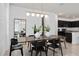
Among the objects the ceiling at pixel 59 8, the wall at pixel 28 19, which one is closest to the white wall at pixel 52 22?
the wall at pixel 28 19

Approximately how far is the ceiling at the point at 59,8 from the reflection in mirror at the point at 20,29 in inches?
14.6

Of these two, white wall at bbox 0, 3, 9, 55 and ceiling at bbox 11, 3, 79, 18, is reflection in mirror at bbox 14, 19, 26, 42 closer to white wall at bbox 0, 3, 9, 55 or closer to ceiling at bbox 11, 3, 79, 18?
white wall at bbox 0, 3, 9, 55

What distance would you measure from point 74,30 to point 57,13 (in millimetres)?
615

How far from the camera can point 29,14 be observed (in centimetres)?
241

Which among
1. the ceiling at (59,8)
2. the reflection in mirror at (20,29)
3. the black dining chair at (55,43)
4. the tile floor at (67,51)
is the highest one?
the ceiling at (59,8)

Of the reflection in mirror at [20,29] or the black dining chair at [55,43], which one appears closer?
the reflection in mirror at [20,29]

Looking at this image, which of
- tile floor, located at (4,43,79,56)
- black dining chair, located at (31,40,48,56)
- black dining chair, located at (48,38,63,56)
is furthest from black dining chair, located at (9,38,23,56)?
black dining chair, located at (48,38,63,56)

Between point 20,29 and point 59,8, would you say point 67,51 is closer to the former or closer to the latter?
point 59,8

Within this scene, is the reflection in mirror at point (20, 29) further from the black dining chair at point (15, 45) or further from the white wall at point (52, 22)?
the white wall at point (52, 22)

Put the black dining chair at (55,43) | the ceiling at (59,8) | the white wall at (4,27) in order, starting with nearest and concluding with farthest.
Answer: the white wall at (4,27) → the ceiling at (59,8) → the black dining chair at (55,43)

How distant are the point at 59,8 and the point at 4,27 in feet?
4.14

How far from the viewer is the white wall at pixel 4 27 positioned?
191cm

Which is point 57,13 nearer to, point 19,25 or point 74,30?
point 74,30

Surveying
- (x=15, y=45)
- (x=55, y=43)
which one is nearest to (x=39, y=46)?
(x=55, y=43)
